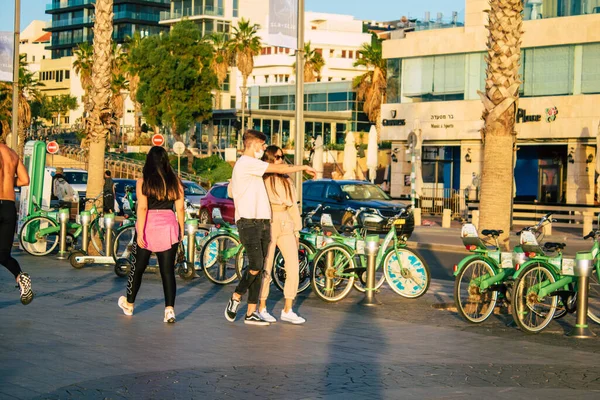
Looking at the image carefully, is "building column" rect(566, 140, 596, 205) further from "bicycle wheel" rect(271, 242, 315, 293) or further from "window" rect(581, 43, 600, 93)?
"bicycle wheel" rect(271, 242, 315, 293)

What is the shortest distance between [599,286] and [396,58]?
3973 centimetres

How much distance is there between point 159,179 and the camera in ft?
36.2

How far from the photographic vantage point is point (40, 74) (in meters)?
132

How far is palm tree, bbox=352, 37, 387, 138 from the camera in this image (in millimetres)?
68812

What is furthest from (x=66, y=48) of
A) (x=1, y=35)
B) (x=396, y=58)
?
(x=1, y=35)

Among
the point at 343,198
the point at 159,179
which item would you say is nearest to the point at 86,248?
the point at 159,179

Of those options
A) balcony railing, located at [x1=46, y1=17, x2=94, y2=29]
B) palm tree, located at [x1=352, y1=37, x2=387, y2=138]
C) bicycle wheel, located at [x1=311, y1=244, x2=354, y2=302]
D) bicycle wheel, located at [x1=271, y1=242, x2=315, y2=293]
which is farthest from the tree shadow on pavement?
balcony railing, located at [x1=46, y1=17, x2=94, y2=29]

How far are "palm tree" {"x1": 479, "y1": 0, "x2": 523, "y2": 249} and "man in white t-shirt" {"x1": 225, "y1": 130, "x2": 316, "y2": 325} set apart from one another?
10.9ft

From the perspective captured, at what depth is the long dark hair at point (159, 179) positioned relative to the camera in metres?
11.0

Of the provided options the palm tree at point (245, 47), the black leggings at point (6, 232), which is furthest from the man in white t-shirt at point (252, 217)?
the palm tree at point (245, 47)

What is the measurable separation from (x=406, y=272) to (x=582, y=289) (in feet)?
10.4

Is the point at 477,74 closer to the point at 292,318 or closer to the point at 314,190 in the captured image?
the point at 314,190

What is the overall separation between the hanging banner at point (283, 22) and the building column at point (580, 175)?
91.5 feet

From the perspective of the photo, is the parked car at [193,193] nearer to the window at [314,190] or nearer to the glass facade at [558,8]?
the window at [314,190]
